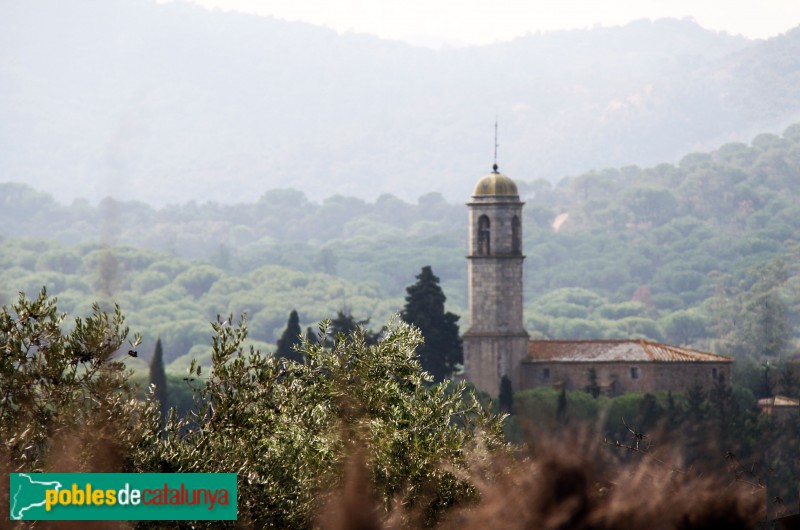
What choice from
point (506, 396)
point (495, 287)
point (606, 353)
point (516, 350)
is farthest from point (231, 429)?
point (606, 353)

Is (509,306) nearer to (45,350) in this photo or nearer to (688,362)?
(688,362)

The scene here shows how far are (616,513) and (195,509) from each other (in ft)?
34.4

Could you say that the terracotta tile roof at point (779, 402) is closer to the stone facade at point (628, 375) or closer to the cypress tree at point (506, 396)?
the stone facade at point (628, 375)

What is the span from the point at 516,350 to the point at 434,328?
453 cm

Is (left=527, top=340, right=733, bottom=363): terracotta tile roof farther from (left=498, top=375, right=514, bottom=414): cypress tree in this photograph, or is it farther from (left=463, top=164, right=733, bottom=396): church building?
(left=498, top=375, right=514, bottom=414): cypress tree

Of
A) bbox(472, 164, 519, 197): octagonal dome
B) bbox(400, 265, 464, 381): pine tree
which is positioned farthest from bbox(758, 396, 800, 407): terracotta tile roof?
bbox(472, 164, 519, 197): octagonal dome

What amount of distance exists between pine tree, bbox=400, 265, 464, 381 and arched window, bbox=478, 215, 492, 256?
3149 mm

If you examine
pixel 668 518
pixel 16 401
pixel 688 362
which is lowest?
pixel 668 518

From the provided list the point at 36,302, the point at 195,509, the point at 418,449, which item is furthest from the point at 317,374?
the point at 195,509

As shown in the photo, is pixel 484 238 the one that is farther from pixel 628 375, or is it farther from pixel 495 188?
pixel 628 375

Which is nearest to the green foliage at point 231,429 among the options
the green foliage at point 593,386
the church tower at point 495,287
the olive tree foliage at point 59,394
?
the olive tree foliage at point 59,394

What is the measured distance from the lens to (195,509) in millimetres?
22188

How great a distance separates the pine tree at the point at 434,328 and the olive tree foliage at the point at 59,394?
64.0 meters

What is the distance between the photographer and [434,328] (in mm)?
93188
